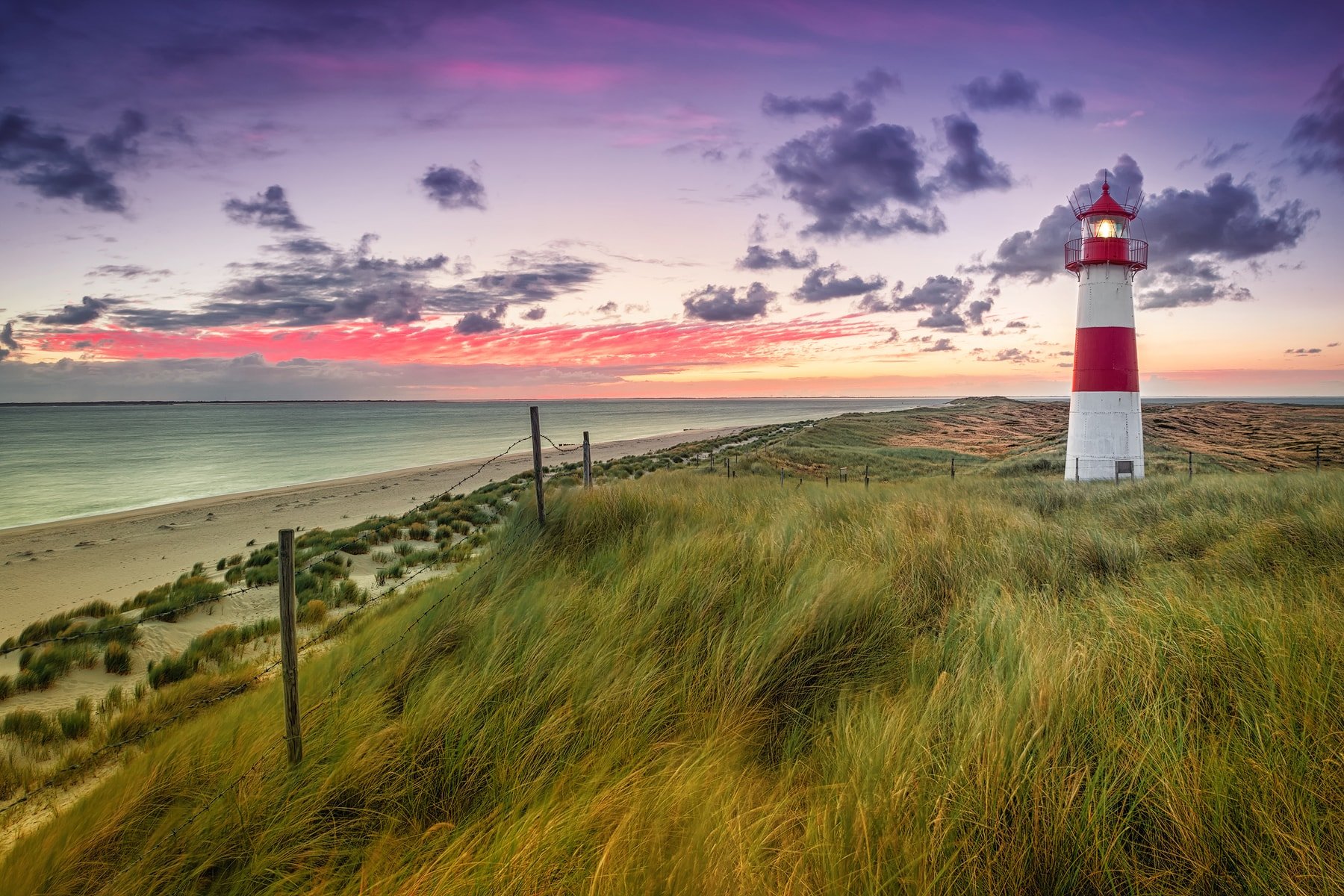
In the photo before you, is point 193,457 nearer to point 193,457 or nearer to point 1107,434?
point 193,457

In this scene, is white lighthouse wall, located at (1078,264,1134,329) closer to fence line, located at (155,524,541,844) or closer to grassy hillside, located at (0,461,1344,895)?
grassy hillside, located at (0,461,1344,895)

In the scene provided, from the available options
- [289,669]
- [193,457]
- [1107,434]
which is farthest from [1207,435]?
[193,457]

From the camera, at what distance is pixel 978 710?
255 cm

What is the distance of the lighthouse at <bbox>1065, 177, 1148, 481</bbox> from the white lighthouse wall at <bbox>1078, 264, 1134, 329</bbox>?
0.01m

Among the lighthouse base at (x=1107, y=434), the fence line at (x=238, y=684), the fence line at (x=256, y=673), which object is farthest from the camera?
the lighthouse base at (x=1107, y=434)

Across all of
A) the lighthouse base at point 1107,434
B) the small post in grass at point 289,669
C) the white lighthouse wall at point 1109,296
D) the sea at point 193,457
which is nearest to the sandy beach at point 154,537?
the sea at point 193,457

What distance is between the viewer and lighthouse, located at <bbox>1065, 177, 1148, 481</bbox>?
13.0 meters

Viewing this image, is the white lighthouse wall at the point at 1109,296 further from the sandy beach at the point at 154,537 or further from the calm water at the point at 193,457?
the calm water at the point at 193,457

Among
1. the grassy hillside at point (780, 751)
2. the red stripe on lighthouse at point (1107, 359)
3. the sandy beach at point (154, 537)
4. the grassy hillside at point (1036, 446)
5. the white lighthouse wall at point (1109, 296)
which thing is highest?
the white lighthouse wall at point (1109, 296)

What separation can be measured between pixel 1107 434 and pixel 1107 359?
1549mm

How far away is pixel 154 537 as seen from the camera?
14.2 metres

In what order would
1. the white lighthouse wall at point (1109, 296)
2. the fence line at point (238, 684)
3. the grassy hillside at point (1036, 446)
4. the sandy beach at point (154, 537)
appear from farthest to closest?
the grassy hillside at point (1036, 446) → the white lighthouse wall at point (1109, 296) → the sandy beach at point (154, 537) → the fence line at point (238, 684)

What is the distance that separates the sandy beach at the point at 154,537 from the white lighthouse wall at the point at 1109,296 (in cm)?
1692

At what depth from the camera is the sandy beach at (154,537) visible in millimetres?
9516
